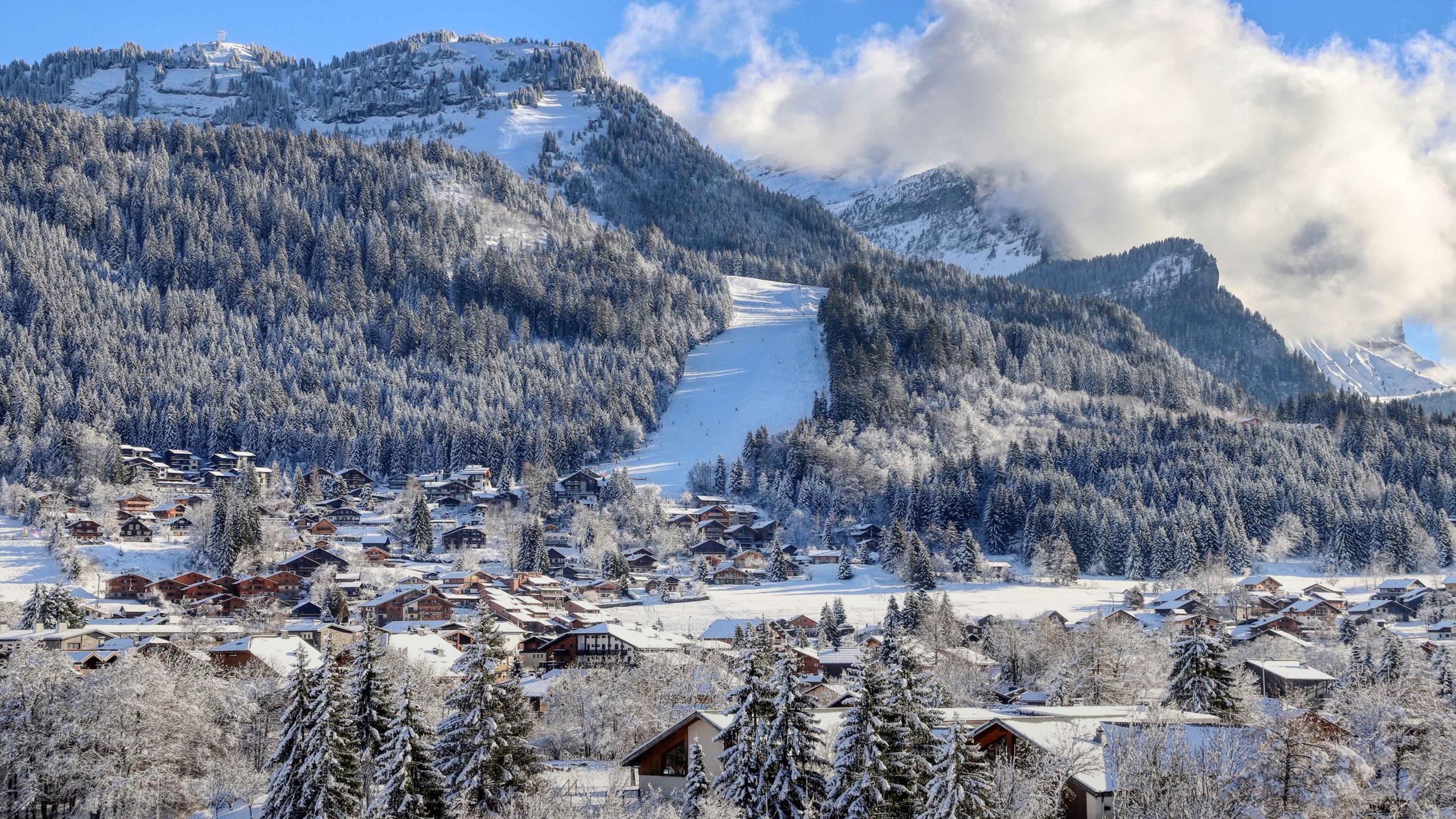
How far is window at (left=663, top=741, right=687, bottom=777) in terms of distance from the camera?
44938 mm

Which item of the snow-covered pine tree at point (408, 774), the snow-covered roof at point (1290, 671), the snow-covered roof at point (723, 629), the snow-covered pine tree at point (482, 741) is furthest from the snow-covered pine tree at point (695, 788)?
the snow-covered roof at point (723, 629)

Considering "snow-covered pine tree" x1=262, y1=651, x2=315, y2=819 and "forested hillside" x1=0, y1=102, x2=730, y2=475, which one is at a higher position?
"forested hillside" x1=0, y1=102, x2=730, y2=475

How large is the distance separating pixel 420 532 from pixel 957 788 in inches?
3710

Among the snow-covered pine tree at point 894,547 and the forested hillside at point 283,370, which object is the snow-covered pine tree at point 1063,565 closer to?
the snow-covered pine tree at point 894,547

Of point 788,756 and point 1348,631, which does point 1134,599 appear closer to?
point 1348,631

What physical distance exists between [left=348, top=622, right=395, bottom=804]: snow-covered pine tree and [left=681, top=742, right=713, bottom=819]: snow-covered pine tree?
10.1 m

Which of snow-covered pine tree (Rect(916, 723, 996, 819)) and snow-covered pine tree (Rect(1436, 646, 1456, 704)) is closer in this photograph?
snow-covered pine tree (Rect(916, 723, 996, 819))

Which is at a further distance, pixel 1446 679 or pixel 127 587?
pixel 127 587

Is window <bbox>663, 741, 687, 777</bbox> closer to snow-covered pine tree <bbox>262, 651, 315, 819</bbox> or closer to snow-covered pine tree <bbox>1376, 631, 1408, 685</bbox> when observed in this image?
snow-covered pine tree <bbox>262, 651, 315, 819</bbox>

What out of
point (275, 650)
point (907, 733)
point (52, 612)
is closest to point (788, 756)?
point (907, 733)

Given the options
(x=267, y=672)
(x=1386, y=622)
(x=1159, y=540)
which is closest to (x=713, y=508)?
(x=1159, y=540)

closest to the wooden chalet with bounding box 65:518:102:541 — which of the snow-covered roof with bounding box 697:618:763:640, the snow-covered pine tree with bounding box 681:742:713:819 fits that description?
the snow-covered roof with bounding box 697:618:763:640

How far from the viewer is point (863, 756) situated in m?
34.7

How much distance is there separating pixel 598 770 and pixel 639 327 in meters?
148
